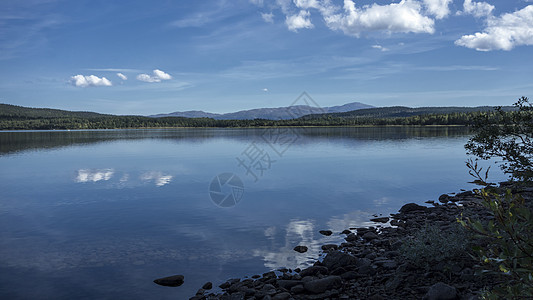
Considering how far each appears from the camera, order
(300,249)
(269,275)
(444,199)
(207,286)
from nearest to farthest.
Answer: (207,286), (269,275), (300,249), (444,199)

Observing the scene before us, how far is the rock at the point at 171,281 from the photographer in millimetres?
12219

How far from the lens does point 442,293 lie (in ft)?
28.2

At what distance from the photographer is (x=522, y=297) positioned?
4121 mm

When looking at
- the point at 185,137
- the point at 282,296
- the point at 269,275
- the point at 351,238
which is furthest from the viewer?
the point at 185,137

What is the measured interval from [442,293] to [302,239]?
8.29 m

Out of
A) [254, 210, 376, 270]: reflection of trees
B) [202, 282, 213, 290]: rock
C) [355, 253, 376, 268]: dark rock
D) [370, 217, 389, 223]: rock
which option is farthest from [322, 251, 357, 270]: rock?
[370, 217, 389, 223]: rock

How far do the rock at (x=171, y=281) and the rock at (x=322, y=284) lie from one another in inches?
181

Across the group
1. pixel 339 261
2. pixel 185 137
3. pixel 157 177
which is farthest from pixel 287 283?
pixel 185 137

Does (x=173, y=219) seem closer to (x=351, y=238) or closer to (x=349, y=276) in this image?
(x=351, y=238)

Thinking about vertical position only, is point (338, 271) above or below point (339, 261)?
below

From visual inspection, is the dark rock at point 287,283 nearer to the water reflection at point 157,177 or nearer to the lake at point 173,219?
the lake at point 173,219

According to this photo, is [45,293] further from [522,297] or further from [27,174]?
[27,174]

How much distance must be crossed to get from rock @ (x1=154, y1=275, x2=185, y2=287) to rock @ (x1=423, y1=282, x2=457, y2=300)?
7908 mm

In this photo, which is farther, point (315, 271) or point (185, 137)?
point (185, 137)
